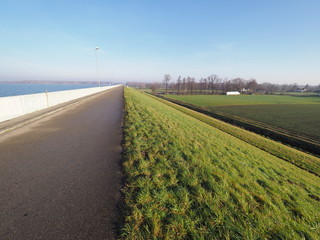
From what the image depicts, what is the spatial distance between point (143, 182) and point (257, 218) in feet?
6.98

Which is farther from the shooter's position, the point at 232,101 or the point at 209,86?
the point at 209,86

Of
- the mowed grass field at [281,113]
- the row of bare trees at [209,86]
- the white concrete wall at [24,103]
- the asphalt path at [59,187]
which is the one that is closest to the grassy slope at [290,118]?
the mowed grass field at [281,113]

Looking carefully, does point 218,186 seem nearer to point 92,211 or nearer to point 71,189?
point 92,211

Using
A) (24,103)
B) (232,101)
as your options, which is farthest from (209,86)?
(24,103)

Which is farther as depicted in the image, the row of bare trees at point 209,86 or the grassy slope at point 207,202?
the row of bare trees at point 209,86

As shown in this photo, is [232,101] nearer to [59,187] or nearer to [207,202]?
[207,202]

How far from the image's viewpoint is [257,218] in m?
2.23

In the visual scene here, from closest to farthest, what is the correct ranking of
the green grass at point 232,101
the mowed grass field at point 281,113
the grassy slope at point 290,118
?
the grassy slope at point 290,118
the mowed grass field at point 281,113
the green grass at point 232,101

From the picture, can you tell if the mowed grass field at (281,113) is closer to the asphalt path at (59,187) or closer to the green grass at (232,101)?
the green grass at (232,101)

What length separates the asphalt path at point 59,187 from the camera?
6.46 feet

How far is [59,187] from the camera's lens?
Result: 2779 mm

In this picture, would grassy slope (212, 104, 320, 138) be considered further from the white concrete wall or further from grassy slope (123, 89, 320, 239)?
→ the white concrete wall

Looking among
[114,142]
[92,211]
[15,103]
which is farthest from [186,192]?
[15,103]

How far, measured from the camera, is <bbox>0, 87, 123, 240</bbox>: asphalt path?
1969 mm
